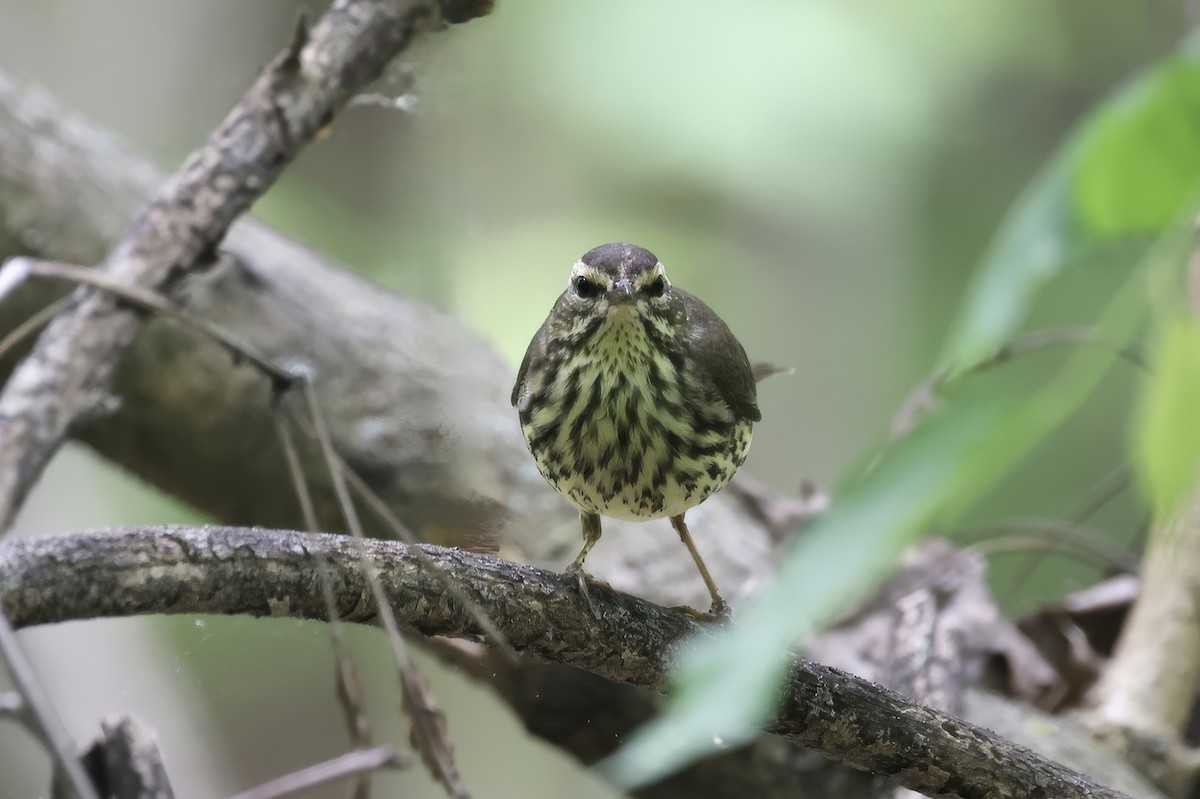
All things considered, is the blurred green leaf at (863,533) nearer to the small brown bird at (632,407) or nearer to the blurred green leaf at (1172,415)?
the blurred green leaf at (1172,415)

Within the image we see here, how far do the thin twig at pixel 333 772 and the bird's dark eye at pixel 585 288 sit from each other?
0.82m

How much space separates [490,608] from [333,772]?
31 centimetres

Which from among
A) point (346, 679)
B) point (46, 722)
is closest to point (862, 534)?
point (46, 722)

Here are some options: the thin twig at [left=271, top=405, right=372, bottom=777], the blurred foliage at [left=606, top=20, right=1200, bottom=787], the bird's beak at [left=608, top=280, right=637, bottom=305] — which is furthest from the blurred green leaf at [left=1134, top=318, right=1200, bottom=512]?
the bird's beak at [left=608, top=280, right=637, bottom=305]

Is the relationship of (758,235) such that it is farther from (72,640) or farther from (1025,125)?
(72,640)

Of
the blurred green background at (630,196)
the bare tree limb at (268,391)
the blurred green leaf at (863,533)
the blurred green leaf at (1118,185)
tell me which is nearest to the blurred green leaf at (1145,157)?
the blurred green leaf at (1118,185)

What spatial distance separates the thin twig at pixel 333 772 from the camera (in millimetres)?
1549

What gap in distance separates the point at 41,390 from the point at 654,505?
3.94 ft

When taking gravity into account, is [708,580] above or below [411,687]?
above

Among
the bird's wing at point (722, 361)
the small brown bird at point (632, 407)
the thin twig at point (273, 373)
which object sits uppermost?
the bird's wing at point (722, 361)

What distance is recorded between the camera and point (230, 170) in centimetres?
240

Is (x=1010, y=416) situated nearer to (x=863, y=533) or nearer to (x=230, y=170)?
(x=863, y=533)

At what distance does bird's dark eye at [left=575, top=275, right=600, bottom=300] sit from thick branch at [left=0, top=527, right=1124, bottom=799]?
511mm

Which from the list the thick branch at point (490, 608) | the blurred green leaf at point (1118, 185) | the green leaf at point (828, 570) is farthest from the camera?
the thick branch at point (490, 608)
